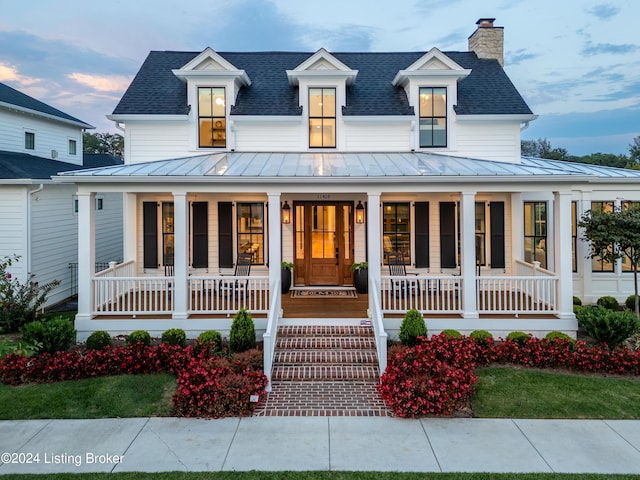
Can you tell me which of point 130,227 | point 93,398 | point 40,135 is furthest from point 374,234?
point 40,135

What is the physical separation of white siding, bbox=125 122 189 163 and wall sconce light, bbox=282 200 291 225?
3.15 metres

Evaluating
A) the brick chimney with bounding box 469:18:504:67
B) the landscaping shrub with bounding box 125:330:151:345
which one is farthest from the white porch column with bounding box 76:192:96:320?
the brick chimney with bounding box 469:18:504:67

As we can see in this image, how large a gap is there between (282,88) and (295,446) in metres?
10.6

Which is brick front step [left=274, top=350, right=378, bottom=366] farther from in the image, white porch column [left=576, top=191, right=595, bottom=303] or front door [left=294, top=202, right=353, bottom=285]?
white porch column [left=576, top=191, right=595, bottom=303]

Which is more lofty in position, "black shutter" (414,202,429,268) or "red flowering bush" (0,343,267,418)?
"black shutter" (414,202,429,268)

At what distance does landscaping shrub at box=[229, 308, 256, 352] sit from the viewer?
8.37 meters

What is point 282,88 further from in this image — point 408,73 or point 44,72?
point 44,72

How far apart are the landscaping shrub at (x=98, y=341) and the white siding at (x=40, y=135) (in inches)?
451

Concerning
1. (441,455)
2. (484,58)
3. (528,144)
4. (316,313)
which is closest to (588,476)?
(441,455)

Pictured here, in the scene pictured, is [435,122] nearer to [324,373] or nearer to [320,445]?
[324,373]

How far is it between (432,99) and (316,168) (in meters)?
4.75

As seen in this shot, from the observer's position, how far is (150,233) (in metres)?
12.2

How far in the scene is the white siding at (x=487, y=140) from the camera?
12.3m

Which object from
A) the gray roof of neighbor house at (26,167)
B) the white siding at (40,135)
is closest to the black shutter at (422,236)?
the gray roof of neighbor house at (26,167)
